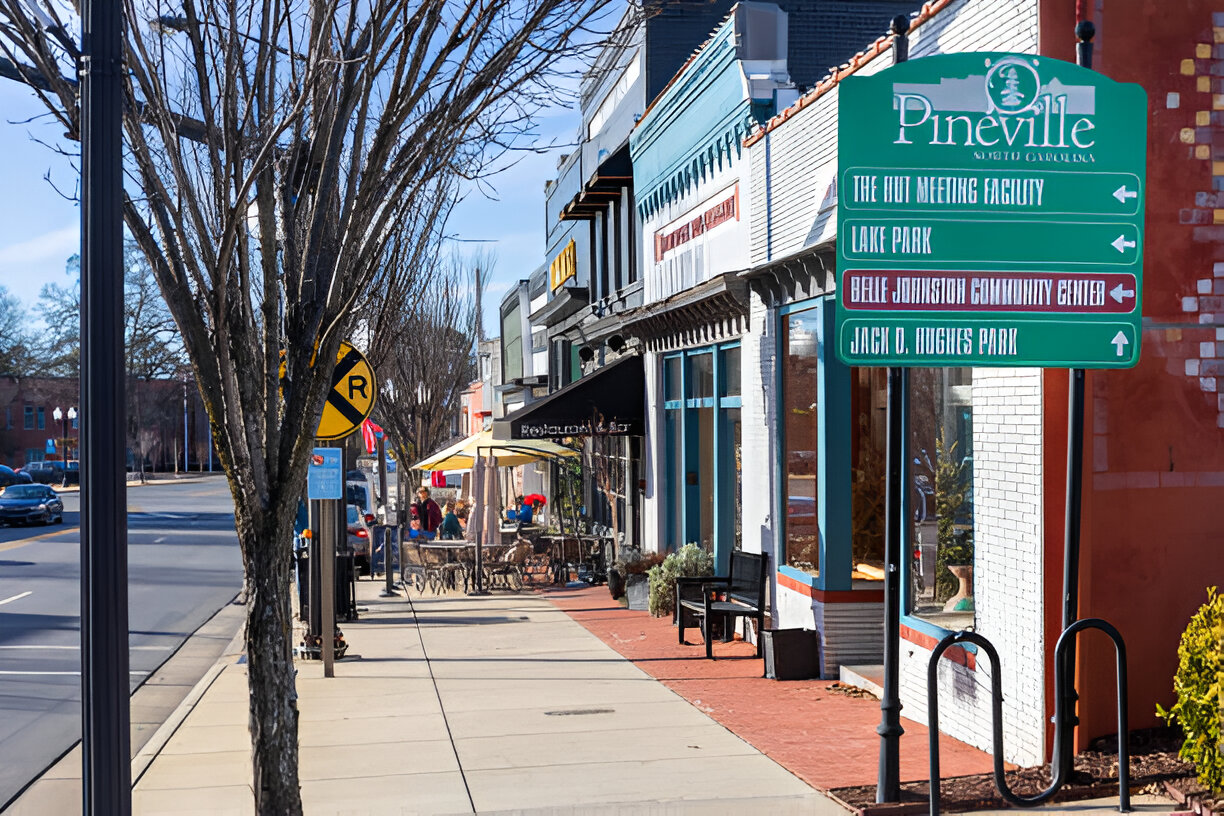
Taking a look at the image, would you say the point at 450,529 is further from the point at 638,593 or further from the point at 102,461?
the point at 102,461

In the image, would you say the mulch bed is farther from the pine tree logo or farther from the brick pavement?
the pine tree logo

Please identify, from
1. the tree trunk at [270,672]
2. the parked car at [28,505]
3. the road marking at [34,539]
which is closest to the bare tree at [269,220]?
the tree trunk at [270,672]

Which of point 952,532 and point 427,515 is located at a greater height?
point 952,532

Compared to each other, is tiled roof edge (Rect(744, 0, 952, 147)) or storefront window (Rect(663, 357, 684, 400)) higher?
tiled roof edge (Rect(744, 0, 952, 147))

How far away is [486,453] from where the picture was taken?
22.4 meters

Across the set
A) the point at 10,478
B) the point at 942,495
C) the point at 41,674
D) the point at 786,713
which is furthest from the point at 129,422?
the point at 942,495

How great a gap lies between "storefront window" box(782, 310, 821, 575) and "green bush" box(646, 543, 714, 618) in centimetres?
292

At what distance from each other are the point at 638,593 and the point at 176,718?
7.59m

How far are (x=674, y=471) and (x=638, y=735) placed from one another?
9397 millimetres

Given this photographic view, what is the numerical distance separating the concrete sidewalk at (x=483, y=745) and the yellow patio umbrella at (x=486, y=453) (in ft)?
25.6

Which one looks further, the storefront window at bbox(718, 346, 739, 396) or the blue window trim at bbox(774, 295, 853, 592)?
the storefront window at bbox(718, 346, 739, 396)

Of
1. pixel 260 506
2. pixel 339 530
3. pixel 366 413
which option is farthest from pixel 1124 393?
pixel 339 530

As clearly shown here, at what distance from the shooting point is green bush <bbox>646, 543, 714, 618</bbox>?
623 inches

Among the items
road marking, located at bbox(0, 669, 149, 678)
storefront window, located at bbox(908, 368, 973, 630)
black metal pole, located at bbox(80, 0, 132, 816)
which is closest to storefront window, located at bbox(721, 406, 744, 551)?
storefront window, located at bbox(908, 368, 973, 630)
